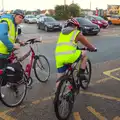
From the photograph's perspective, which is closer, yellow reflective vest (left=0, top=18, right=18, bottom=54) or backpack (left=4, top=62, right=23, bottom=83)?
backpack (left=4, top=62, right=23, bottom=83)

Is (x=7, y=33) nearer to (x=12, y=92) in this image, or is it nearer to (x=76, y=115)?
(x=12, y=92)

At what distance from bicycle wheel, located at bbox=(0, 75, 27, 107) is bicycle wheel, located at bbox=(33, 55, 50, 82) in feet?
3.41

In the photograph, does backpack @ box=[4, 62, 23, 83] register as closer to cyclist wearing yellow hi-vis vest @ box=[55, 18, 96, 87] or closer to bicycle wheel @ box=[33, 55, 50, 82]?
cyclist wearing yellow hi-vis vest @ box=[55, 18, 96, 87]

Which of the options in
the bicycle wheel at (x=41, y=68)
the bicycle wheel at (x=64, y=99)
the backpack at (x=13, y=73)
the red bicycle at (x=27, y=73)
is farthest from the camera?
the bicycle wheel at (x=41, y=68)

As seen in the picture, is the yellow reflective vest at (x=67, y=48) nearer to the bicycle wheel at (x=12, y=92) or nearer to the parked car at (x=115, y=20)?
the bicycle wheel at (x=12, y=92)

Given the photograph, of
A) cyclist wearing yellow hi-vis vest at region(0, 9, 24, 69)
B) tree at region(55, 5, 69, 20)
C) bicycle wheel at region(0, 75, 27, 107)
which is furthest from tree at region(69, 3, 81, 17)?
bicycle wheel at region(0, 75, 27, 107)

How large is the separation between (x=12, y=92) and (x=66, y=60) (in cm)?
Answer: 131

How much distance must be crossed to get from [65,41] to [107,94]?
1773 mm

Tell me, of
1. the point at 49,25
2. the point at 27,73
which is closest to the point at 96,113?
the point at 27,73

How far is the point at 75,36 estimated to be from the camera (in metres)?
4.95

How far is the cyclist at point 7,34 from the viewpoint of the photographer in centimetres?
500

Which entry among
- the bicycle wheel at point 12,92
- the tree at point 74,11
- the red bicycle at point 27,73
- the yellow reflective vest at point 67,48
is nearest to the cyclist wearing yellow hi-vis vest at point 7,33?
the red bicycle at point 27,73

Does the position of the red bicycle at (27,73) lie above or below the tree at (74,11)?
above

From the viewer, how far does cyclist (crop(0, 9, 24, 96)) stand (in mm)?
4997
